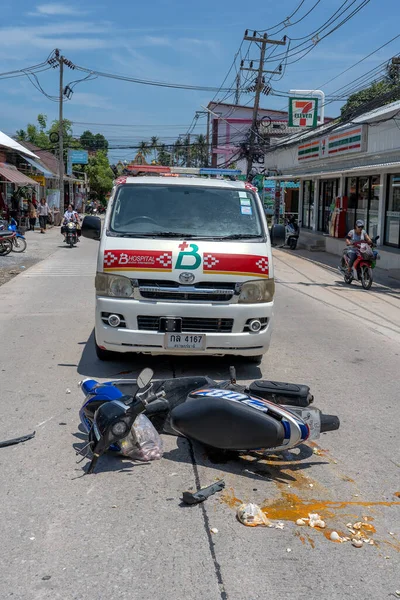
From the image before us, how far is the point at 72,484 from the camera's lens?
4.28 meters

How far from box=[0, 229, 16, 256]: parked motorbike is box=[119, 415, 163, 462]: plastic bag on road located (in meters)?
17.3

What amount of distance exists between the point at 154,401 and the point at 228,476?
33.6 inches

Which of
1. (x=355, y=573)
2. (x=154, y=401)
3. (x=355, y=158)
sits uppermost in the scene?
(x=355, y=158)

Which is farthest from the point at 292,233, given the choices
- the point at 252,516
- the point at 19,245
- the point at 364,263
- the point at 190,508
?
the point at 252,516

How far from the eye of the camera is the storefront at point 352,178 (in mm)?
20156

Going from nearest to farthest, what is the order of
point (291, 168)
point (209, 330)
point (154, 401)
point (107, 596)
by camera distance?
point (107, 596) < point (154, 401) < point (209, 330) < point (291, 168)

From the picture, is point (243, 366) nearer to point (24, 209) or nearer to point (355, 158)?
point (355, 158)

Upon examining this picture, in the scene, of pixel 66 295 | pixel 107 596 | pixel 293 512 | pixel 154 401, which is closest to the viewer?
pixel 107 596

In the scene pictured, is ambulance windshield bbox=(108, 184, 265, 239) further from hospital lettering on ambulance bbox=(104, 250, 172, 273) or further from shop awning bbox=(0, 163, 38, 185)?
shop awning bbox=(0, 163, 38, 185)

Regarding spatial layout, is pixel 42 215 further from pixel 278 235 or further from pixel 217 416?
pixel 217 416

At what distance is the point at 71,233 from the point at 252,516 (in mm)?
23322

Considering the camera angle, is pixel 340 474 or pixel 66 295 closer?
pixel 340 474

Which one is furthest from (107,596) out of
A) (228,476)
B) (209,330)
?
(209,330)

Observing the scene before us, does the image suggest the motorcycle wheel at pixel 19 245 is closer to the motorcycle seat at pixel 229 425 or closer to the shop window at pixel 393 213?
the shop window at pixel 393 213
